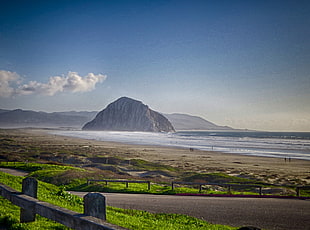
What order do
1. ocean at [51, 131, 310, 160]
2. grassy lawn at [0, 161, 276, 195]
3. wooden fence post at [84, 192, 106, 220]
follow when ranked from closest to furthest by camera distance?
1. wooden fence post at [84, 192, 106, 220]
2. grassy lawn at [0, 161, 276, 195]
3. ocean at [51, 131, 310, 160]

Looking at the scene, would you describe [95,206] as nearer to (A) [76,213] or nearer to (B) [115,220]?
(A) [76,213]

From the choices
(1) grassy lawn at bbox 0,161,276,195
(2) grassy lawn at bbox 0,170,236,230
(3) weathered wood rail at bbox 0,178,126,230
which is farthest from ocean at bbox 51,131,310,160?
(3) weathered wood rail at bbox 0,178,126,230

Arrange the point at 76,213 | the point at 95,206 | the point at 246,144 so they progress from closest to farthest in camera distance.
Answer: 1. the point at 95,206
2. the point at 76,213
3. the point at 246,144

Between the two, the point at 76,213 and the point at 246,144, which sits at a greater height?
the point at 76,213

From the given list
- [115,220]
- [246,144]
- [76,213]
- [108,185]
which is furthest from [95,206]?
[246,144]

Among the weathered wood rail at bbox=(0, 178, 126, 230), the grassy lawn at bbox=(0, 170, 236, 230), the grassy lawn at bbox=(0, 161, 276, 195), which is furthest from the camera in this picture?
the grassy lawn at bbox=(0, 161, 276, 195)

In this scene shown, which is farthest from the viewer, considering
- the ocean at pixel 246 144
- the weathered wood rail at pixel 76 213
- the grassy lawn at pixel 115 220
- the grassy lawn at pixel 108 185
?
the ocean at pixel 246 144

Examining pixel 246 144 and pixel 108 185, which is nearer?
pixel 108 185

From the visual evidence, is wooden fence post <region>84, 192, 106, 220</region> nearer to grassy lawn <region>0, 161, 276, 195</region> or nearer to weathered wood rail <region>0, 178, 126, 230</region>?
weathered wood rail <region>0, 178, 126, 230</region>

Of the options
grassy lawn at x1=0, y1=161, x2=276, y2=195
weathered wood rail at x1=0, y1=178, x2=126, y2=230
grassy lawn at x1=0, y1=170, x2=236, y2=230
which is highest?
weathered wood rail at x1=0, y1=178, x2=126, y2=230

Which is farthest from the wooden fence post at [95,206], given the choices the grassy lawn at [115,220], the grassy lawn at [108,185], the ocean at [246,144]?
the ocean at [246,144]

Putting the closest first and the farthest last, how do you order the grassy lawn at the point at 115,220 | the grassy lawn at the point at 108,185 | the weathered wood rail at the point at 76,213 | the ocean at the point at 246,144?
1. the weathered wood rail at the point at 76,213
2. the grassy lawn at the point at 115,220
3. the grassy lawn at the point at 108,185
4. the ocean at the point at 246,144

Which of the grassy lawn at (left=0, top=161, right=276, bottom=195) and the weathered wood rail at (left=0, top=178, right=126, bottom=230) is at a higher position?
the weathered wood rail at (left=0, top=178, right=126, bottom=230)

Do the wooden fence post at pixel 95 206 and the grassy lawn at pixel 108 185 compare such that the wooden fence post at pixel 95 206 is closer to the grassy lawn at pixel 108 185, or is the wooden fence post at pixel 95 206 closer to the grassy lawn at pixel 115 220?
the grassy lawn at pixel 115 220
